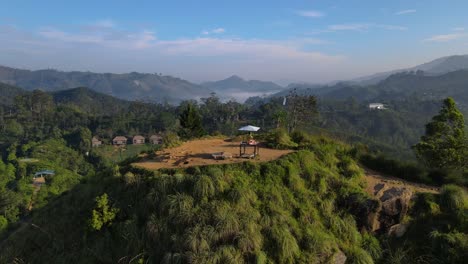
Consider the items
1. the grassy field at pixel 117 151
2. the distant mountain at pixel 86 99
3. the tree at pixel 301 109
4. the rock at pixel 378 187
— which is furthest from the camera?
the distant mountain at pixel 86 99

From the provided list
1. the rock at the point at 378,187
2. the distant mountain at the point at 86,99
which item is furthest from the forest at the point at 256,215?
the distant mountain at the point at 86,99

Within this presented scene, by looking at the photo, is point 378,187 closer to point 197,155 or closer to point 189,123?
point 197,155

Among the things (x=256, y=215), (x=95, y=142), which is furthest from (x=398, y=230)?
(x=95, y=142)

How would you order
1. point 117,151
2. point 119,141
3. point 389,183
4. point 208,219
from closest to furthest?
point 208,219 < point 389,183 < point 117,151 < point 119,141

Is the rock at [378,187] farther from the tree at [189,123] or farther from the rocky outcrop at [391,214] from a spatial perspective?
the tree at [189,123]

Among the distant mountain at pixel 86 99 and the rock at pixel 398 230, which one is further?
the distant mountain at pixel 86 99

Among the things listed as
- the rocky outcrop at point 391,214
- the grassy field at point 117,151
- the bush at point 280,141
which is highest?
the bush at point 280,141

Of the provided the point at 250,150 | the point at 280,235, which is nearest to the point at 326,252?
the point at 280,235

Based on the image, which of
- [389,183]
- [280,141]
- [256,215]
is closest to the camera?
[256,215]

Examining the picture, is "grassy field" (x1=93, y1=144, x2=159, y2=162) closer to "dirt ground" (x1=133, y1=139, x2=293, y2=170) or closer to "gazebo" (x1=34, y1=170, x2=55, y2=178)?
"gazebo" (x1=34, y1=170, x2=55, y2=178)
